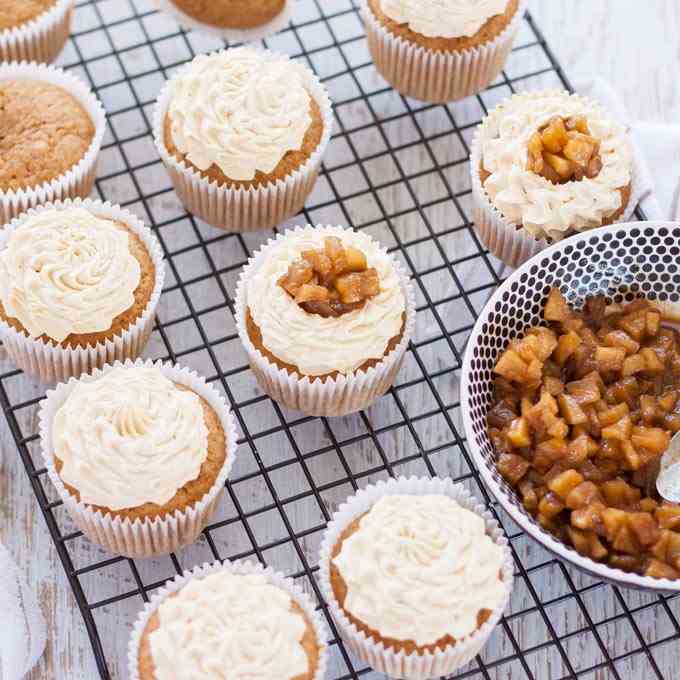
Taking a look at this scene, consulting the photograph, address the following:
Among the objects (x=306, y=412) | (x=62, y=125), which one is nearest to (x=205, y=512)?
(x=306, y=412)

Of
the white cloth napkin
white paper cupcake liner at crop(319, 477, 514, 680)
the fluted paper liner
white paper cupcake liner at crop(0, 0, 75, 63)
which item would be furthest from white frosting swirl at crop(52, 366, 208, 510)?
the white cloth napkin

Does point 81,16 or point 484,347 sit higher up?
point 81,16

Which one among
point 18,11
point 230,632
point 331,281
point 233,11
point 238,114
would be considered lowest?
point 230,632

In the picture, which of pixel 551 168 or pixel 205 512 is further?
pixel 551 168

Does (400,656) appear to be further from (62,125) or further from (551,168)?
(62,125)

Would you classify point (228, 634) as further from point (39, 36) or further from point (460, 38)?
point (39, 36)

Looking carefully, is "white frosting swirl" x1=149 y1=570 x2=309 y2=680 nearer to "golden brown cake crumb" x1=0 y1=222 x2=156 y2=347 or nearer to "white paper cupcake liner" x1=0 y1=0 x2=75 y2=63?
"golden brown cake crumb" x1=0 y1=222 x2=156 y2=347

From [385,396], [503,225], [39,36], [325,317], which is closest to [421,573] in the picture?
[325,317]
